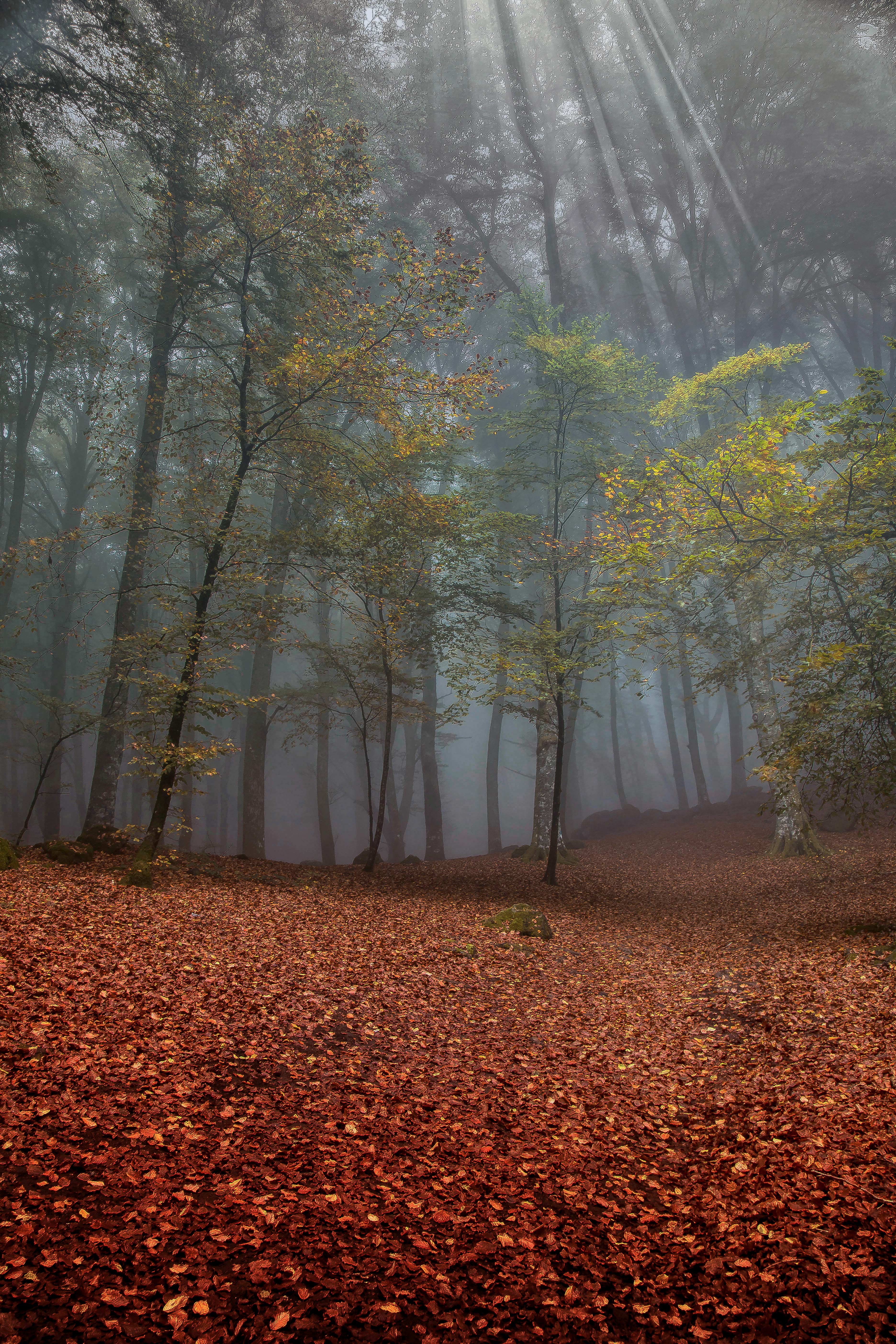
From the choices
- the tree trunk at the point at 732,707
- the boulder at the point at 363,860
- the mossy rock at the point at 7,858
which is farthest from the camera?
the boulder at the point at 363,860

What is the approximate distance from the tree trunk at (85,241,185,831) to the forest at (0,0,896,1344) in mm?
155

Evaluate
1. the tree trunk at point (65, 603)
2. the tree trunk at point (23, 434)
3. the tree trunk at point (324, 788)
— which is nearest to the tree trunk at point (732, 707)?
the tree trunk at point (324, 788)

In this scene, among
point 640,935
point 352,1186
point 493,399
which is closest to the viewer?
point 352,1186

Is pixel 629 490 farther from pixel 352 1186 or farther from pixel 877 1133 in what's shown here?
pixel 352 1186

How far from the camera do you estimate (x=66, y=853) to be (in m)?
9.02

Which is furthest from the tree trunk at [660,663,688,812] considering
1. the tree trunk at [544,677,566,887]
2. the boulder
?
the boulder

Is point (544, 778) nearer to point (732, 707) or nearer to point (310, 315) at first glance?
point (310, 315)

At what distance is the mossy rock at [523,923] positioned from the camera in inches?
340

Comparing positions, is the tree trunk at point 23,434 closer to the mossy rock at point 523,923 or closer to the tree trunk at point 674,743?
the mossy rock at point 523,923

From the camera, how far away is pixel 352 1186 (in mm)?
3088

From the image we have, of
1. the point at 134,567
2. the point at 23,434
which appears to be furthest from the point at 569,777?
the point at 23,434

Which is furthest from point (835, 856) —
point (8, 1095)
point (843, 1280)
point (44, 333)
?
point (44, 333)

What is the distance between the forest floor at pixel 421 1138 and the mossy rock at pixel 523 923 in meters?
1.26

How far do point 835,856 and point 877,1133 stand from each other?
11.7m
